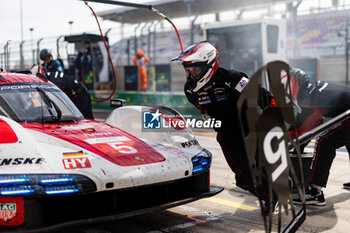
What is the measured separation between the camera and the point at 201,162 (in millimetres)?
3891

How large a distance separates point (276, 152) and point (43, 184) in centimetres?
164

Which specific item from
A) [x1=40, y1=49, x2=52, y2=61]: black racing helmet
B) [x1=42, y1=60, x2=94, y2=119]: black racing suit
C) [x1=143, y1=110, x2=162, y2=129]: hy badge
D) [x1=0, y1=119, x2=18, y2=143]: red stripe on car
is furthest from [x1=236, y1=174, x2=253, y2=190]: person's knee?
[x1=40, y1=49, x2=52, y2=61]: black racing helmet

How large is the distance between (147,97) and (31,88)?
34.2 ft

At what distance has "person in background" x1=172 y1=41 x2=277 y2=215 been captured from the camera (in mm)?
3949

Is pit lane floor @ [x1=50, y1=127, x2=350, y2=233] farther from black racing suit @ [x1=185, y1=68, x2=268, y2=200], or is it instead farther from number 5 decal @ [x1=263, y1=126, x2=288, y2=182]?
number 5 decal @ [x1=263, y1=126, x2=288, y2=182]

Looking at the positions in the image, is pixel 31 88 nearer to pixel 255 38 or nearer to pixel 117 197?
pixel 117 197

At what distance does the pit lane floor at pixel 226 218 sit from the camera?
380cm

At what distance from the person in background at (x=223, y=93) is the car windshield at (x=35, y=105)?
1.33 metres

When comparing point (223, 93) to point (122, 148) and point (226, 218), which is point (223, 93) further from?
point (226, 218)

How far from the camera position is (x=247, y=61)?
616 inches

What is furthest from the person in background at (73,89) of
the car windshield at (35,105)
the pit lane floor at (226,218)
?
the pit lane floor at (226,218)

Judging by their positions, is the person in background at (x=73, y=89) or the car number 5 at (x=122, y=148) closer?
the car number 5 at (x=122, y=148)

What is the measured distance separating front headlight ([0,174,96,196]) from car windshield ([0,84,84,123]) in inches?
43.7

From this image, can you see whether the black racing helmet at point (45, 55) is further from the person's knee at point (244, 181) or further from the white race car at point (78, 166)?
the person's knee at point (244, 181)
